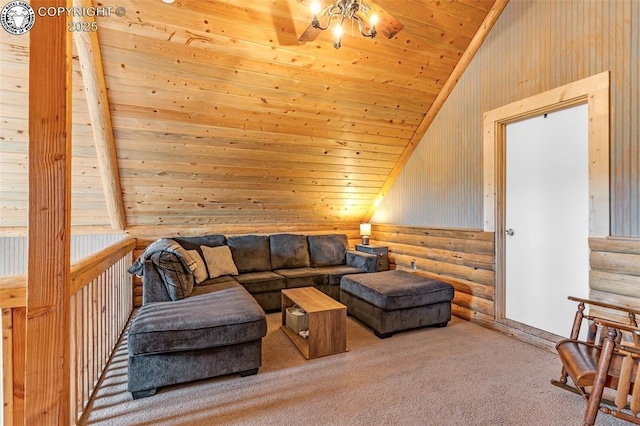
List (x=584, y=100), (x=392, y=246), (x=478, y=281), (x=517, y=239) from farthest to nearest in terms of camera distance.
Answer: (x=392, y=246), (x=478, y=281), (x=517, y=239), (x=584, y=100)

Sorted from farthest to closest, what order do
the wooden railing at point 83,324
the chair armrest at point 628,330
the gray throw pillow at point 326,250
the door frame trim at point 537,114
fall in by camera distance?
1. the gray throw pillow at point 326,250
2. the door frame trim at point 537,114
3. the chair armrest at point 628,330
4. the wooden railing at point 83,324

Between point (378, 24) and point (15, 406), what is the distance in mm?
2796

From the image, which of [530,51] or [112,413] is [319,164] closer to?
[530,51]

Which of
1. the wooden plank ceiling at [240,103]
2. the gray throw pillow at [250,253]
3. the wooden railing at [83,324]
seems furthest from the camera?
the gray throw pillow at [250,253]

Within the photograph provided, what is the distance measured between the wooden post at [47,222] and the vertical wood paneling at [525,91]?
3.43 m

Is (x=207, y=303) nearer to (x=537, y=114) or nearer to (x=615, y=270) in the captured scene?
(x=615, y=270)

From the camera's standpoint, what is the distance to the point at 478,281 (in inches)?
131

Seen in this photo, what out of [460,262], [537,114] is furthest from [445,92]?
[460,262]

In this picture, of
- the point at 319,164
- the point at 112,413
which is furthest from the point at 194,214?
the point at 112,413

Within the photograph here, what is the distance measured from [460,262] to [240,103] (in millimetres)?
2911

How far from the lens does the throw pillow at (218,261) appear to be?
3.57 meters

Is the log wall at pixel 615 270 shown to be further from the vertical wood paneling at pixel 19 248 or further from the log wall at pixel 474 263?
the vertical wood paneling at pixel 19 248

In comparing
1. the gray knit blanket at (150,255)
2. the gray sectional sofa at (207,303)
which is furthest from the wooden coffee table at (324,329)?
the gray knit blanket at (150,255)

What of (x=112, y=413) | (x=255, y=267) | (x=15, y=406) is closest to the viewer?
(x=15, y=406)
